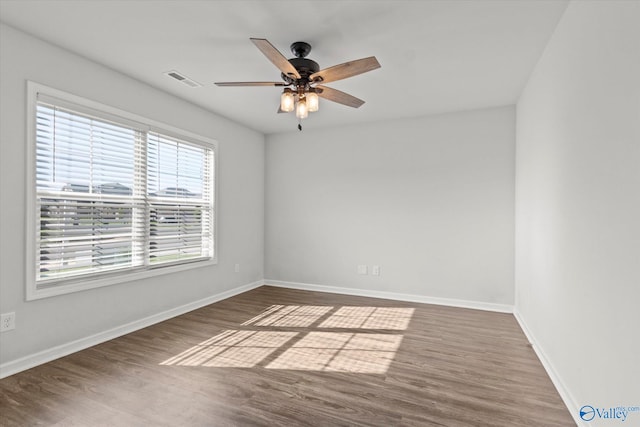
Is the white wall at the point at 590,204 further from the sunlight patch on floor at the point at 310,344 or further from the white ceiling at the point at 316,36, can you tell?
the sunlight patch on floor at the point at 310,344

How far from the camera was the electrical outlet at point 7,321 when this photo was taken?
2336 mm

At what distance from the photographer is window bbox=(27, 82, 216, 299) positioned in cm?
259

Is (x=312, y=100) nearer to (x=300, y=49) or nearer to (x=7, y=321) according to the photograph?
(x=300, y=49)

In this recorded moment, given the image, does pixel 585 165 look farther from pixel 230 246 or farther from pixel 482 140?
pixel 230 246

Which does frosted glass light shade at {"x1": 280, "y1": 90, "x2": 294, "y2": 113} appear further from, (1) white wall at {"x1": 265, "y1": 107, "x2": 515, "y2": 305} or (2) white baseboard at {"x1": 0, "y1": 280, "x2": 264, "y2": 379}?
(2) white baseboard at {"x1": 0, "y1": 280, "x2": 264, "y2": 379}

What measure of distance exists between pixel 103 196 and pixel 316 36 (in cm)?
245

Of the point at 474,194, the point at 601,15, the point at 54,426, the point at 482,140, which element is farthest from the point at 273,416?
the point at 482,140

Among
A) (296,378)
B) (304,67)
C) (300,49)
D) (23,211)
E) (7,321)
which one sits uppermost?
(300,49)

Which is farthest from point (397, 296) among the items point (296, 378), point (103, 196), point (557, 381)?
point (103, 196)

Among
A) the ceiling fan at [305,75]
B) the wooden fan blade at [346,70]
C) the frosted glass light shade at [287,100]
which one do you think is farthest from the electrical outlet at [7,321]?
the wooden fan blade at [346,70]

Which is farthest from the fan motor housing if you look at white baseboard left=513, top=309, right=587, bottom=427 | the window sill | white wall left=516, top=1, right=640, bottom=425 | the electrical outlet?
white baseboard left=513, top=309, right=587, bottom=427

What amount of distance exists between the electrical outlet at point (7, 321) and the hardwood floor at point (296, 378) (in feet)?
1.19

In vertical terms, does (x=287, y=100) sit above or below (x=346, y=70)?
below

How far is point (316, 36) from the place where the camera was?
2.48 m
